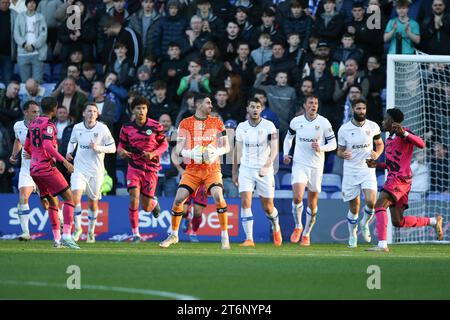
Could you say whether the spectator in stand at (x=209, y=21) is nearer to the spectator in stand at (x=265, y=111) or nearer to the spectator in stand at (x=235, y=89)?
the spectator in stand at (x=235, y=89)

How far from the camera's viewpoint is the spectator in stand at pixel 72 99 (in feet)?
73.1

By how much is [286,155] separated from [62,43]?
774 centimetres

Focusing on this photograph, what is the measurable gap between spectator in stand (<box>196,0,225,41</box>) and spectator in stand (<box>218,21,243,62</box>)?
177 millimetres

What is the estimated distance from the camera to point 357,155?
62.4 ft

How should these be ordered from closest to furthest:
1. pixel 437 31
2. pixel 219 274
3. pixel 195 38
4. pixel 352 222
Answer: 1. pixel 219 274
2. pixel 352 222
3. pixel 437 31
4. pixel 195 38

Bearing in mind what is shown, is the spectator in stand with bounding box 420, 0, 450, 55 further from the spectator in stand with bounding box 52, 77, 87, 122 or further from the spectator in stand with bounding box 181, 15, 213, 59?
the spectator in stand with bounding box 52, 77, 87, 122

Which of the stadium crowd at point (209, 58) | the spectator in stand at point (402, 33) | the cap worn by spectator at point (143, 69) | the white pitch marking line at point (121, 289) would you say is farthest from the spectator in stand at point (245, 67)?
the white pitch marking line at point (121, 289)

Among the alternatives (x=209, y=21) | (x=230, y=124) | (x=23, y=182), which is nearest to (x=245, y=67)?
(x=209, y=21)

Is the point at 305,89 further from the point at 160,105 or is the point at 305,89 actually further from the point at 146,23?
the point at 146,23

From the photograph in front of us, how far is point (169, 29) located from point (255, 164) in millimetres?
5620

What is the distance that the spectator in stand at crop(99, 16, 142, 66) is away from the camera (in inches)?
930

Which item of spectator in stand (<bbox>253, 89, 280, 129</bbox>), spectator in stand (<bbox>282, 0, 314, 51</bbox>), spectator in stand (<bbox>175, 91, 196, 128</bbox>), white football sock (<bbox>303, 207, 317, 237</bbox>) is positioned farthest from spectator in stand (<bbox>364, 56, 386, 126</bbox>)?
spectator in stand (<bbox>175, 91, 196, 128</bbox>)

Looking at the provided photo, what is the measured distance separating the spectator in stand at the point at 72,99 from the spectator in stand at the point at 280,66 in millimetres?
3853

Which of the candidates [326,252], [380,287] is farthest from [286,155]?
[380,287]
